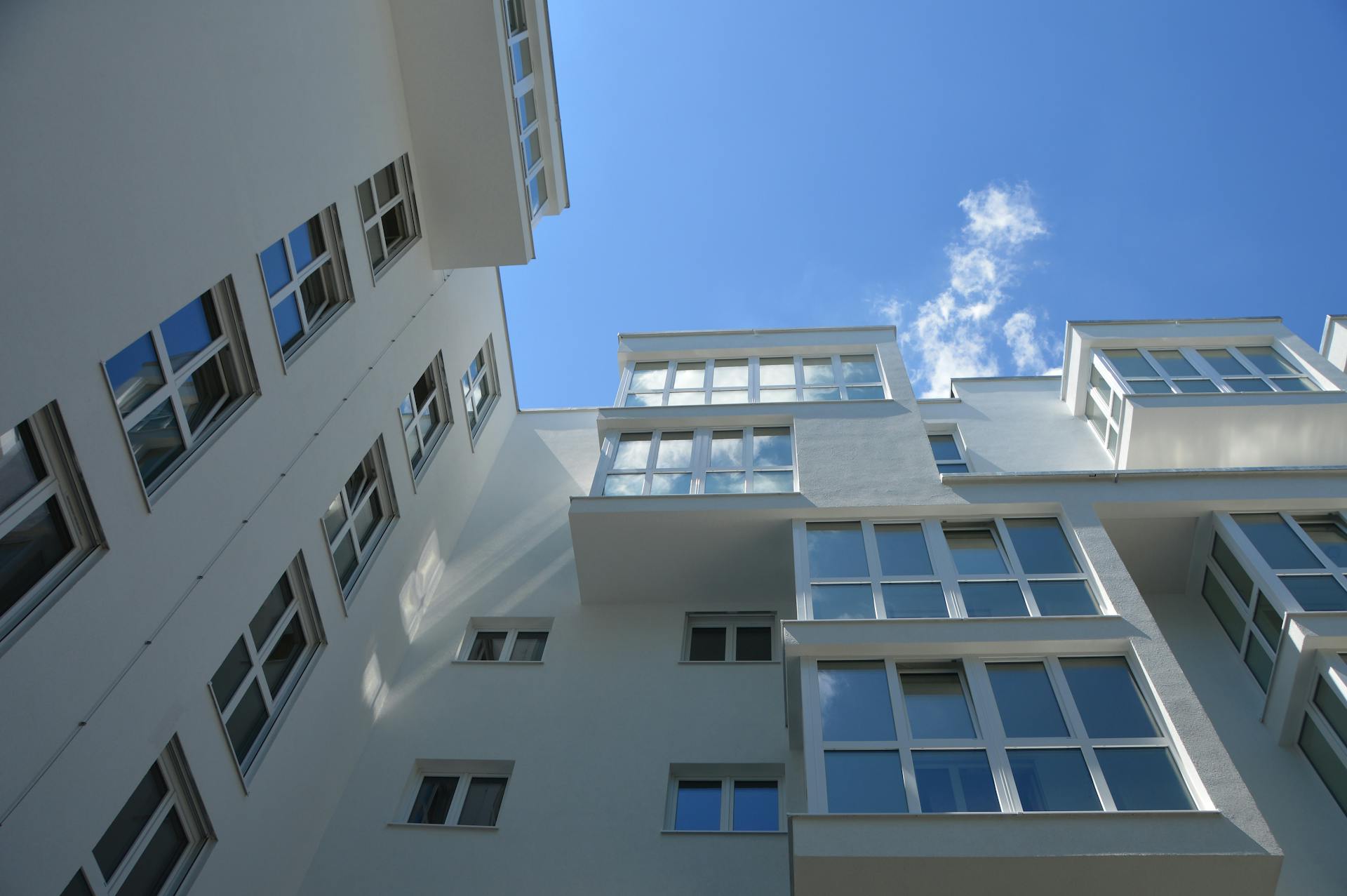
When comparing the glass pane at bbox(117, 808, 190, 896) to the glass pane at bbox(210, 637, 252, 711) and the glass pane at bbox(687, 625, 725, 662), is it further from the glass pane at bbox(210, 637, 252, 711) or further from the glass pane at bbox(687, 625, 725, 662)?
the glass pane at bbox(687, 625, 725, 662)

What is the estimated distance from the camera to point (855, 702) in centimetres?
1074

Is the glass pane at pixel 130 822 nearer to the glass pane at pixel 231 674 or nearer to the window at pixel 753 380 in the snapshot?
the glass pane at pixel 231 674

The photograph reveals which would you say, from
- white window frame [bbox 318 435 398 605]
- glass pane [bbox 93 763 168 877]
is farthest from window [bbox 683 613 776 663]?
glass pane [bbox 93 763 168 877]

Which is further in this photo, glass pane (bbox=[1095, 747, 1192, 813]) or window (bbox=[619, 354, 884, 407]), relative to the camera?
window (bbox=[619, 354, 884, 407])

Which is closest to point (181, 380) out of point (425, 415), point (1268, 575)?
point (425, 415)

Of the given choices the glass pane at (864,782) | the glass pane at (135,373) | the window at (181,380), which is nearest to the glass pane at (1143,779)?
the glass pane at (864,782)

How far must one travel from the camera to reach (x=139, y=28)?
9117mm

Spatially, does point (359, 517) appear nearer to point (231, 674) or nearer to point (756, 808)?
point (231, 674)

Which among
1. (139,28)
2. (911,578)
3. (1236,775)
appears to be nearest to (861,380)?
(911,578)

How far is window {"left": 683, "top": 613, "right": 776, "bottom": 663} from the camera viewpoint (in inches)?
571

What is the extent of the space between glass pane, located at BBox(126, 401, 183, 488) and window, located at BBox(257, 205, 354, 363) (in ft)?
7.35

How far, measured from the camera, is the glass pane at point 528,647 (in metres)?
15.1

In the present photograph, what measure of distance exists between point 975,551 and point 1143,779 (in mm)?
3941

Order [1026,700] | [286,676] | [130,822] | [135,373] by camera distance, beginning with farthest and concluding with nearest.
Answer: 1. [286,676]
2. [1026,700]
3. [135,373]
4. [130,822]
